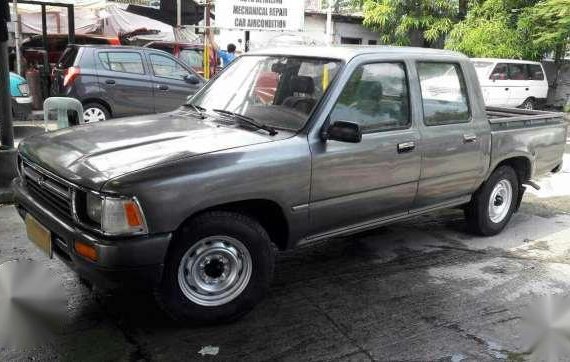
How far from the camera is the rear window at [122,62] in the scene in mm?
10508

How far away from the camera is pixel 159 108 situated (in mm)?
10969

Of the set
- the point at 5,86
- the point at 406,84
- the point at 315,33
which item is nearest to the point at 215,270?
the point at 406,84

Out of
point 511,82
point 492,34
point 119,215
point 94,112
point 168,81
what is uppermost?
point 492,34

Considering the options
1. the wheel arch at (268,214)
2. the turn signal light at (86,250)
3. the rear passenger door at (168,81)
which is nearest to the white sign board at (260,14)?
the rear passenger door at (168,81)

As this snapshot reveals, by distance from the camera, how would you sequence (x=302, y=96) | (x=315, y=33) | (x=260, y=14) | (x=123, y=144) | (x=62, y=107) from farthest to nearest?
(x=315, y=33)
(x=260, y=14)
(x=62, y=107)
(x=302, y=96)
(x=123, y=144)

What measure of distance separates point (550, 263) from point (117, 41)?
1423 centimetres

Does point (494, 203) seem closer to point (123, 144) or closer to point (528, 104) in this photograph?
point (123, 144)

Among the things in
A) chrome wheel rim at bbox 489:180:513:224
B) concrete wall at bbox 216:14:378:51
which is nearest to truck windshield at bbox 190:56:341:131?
chrome wheel rim at bbox 489:180:513:224

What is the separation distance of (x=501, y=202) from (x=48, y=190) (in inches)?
167

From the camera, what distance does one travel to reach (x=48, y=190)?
138 inches

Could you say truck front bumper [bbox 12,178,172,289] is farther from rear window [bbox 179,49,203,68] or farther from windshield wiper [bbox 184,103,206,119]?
rear window [bbox 179,49,203,68]

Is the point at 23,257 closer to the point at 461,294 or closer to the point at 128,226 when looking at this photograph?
the point at 128,226

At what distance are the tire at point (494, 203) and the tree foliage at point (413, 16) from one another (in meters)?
13.9

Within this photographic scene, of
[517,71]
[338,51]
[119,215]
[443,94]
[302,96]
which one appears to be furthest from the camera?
[517,71]
